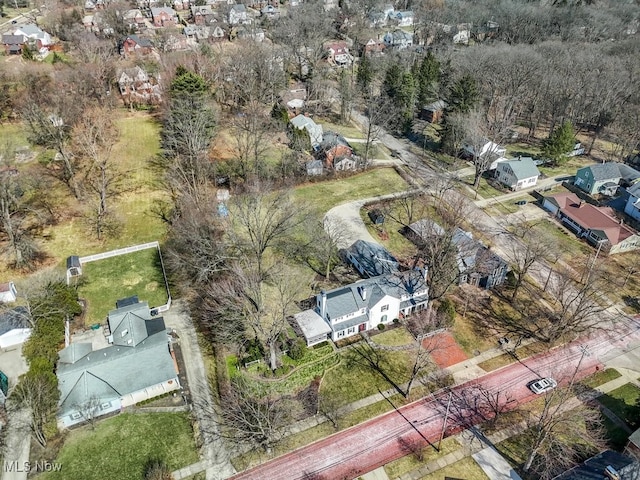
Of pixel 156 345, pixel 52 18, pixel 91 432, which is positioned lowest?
pixel 91 432

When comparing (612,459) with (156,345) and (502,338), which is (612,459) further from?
(156,345)

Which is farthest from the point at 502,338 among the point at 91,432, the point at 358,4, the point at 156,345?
the point at 358,4

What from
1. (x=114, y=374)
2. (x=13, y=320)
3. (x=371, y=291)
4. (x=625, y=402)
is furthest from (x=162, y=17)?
(x=625, y=402)

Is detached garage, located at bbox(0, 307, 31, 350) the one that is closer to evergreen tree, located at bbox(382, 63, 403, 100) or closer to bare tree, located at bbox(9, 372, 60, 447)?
bare tree, located at bbox(9, 372, 60, 447)

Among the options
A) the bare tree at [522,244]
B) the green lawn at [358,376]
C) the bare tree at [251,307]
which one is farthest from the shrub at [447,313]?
the bare tree at [251,307]

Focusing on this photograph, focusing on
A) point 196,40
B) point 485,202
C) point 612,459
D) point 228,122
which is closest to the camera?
point 612,459

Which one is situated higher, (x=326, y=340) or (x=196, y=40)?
(x=196, y=40)

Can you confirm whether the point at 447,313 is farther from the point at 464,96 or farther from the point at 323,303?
the point at 464,96
